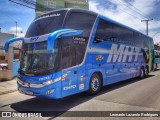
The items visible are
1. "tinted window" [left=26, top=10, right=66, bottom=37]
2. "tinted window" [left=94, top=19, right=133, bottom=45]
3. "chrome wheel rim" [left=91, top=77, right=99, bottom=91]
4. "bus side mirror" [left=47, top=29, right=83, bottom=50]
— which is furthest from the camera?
"tinted window" [left=94, top=19, right=133, bottom=45]

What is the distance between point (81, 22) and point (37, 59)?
2515 millimetres

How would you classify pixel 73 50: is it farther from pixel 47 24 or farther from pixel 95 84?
pixel 95 84

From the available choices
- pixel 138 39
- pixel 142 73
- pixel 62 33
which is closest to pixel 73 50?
pixel 62 33

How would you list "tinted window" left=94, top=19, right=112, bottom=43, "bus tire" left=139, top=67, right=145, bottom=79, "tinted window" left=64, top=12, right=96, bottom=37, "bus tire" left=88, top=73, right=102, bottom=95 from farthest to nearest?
"bus tire" left=139, top=67, right=145, bottom=79, "tinted window" left=94, top=19, right=112, bottom=43, "bus tire" left=88, top=73, right=102, bottom=95, "tinted window" left=64, top=12, right=96, bottom=37

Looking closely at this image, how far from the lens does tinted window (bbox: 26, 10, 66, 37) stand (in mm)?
8023

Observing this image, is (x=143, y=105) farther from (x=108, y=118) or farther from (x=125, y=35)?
(x=125, y=35)

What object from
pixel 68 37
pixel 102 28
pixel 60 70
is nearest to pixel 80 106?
pixel 60 70

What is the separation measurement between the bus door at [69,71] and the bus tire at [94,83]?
4.29 feet

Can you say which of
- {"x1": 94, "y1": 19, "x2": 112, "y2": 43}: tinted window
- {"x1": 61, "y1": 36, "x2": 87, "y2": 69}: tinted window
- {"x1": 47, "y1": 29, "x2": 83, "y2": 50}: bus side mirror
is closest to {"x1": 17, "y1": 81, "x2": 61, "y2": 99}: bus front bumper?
{"x1": 61, "y1": 36, "x2": 87, "y2": 69}: tinted window

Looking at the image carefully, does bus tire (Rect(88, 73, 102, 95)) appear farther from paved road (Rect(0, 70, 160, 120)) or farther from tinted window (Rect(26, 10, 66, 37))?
tinted window (Rect(26, 10, 66, 37))

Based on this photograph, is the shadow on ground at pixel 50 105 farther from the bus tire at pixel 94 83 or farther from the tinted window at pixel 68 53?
the tinted window at pixel 68 53

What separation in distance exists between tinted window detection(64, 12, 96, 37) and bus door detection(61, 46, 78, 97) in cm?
92

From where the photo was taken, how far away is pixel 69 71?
7.95m

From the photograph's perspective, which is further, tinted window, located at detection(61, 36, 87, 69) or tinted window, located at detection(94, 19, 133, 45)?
tinted window, located at detection(94, 19, 133, 45)
